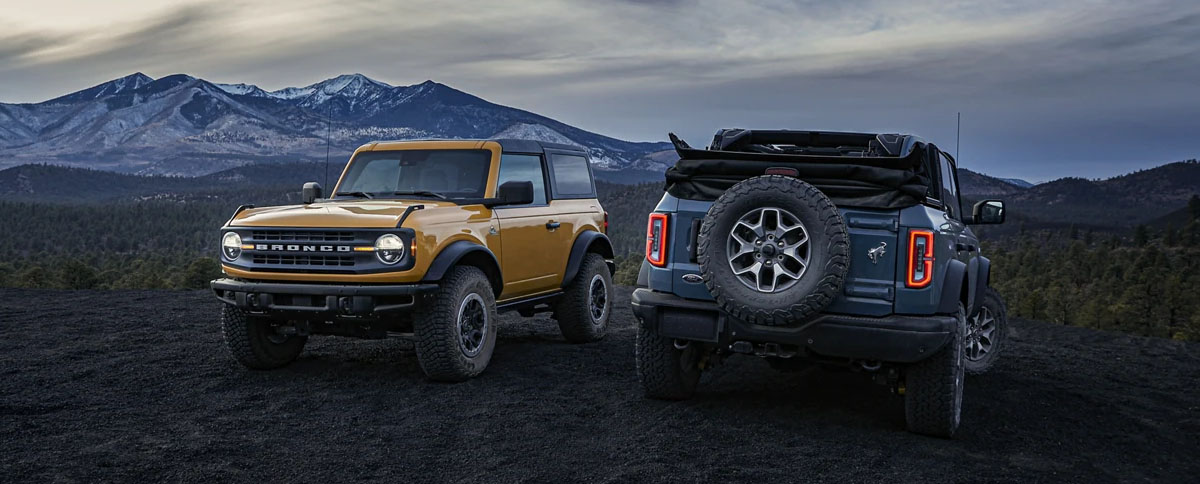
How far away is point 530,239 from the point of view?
27.2 feet

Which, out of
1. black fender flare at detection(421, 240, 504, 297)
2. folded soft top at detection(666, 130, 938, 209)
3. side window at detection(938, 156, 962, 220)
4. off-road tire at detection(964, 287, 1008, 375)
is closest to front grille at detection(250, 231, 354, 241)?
black fender flare at detection(421, 240, 504, 297)

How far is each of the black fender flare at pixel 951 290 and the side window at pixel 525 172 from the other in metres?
4.23

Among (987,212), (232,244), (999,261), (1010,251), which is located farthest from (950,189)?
(1010,251)

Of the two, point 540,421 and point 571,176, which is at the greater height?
point 571,176

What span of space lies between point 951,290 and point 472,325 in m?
3.98

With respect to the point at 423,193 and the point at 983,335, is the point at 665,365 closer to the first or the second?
the point at 423,193

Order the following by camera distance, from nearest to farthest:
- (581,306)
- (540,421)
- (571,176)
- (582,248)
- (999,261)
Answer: (540,421), (582,248), (581,306), (571,176), (999,261)

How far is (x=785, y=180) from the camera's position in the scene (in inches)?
202

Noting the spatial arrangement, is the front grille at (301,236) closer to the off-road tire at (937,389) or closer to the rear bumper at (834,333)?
the rear bumper at (834,333)

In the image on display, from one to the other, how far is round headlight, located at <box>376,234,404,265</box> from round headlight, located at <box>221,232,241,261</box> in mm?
1301

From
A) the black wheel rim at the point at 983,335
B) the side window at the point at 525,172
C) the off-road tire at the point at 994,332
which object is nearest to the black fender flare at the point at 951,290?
the black wheel rim at the point at 983,335

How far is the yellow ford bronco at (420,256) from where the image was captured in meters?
6.62

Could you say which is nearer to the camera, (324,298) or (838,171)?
(838,171)

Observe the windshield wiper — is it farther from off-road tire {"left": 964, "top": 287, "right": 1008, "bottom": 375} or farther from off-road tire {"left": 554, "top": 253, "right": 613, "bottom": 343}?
off-road tire {"left": 964, "top": 287, "right": 1008, "bottom": 375}
